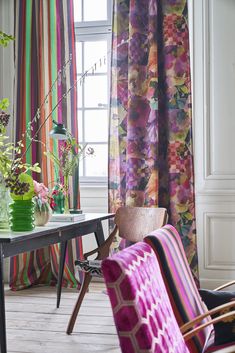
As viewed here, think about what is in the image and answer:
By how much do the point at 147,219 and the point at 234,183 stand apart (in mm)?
1191

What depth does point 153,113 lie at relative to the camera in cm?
472

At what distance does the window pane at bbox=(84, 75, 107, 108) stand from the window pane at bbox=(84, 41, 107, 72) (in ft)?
0.32

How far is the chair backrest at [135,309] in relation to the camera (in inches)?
56.8

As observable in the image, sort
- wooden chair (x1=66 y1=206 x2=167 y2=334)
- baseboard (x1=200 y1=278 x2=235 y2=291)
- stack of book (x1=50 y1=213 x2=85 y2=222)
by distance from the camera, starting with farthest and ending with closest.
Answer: baseboard (x1=200 y1=278 x2=235 y2=291) < wooden chair (x1=66 y1=206 x2=167 y2=334) < stack of book (x1=50 y1=213 x2=85 y2=222)

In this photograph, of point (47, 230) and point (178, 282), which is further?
point (47, 230)

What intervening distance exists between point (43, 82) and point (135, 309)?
3.98m

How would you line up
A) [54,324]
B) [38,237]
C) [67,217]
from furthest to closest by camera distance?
1. [54,324]
2. [67,217]
3. [38,237]

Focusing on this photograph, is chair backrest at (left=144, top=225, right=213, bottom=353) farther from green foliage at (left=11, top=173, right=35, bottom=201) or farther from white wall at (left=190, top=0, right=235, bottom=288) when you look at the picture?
white wall at (left=190, top=0, right=235, bottom=288)

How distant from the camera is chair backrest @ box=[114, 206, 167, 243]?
12.6 ft

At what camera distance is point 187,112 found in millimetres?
4734

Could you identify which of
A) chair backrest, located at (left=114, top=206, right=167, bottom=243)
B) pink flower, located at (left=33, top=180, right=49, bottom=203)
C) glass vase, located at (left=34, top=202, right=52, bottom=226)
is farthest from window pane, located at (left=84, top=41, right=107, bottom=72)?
glass vase, located at (left=34, top=202, right=52, bottom=226)

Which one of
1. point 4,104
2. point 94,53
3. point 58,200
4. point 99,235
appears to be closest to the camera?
point 4,104

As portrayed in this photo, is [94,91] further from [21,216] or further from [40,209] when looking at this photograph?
[21,216]

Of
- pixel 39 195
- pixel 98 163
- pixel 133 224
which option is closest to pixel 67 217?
pixel 39 195
